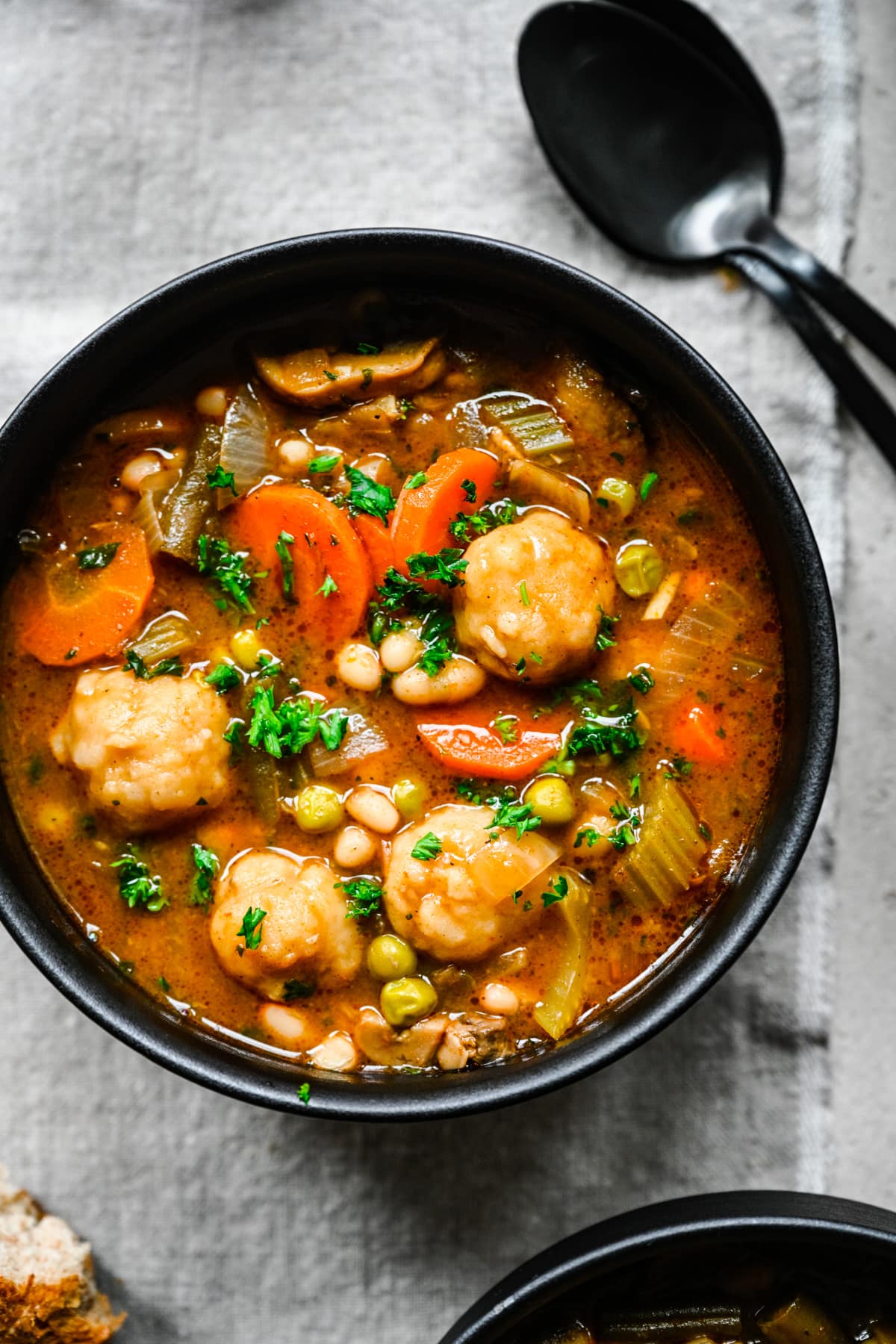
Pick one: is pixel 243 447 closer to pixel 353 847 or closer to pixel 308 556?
pixel 308 556

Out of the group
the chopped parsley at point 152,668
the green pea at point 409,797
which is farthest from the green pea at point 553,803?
the chopped parsley at point 152,668

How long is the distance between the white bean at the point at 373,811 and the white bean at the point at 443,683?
0.23 metres

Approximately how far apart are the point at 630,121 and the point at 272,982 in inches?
92.4

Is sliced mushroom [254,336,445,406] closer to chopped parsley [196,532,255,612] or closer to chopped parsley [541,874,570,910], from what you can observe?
chopped parsley [196,532,255,612]

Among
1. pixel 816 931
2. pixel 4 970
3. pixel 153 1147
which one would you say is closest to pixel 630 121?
pixel 816 931

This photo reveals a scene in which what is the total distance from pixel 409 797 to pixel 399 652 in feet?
1.06

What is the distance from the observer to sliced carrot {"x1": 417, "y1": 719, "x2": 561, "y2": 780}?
2.79 m

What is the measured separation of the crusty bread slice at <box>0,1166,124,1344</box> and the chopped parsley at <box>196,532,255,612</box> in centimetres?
160

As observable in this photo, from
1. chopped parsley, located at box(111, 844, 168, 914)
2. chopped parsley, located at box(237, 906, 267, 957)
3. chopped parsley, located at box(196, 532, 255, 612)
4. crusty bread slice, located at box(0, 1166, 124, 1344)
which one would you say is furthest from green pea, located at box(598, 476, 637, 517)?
crusty bread slice, located at box(0, 1166, 124, 1344)

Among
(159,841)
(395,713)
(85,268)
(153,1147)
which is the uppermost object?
(85,268)

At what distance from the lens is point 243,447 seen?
9.30 feet

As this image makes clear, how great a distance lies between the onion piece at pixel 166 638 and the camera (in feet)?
9.20

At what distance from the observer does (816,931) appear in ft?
10.8

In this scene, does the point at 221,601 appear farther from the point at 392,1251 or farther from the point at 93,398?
the point at 392,1251
